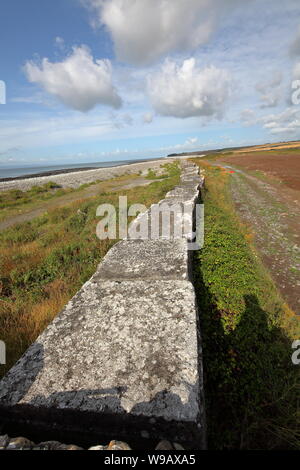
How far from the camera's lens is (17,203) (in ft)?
61.4

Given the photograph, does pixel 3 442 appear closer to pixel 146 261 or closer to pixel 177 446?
pixel 177 446

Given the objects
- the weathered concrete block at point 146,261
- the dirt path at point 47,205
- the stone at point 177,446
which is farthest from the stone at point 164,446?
the dirt path at point 47,205

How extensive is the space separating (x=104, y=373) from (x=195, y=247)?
12.0ft

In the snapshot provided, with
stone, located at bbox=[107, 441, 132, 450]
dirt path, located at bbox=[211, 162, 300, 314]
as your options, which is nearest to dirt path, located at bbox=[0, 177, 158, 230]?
dirt path, located at bbox=[211, 162, 300, 314]

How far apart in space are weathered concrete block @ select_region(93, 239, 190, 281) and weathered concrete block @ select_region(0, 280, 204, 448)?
1.95 ft

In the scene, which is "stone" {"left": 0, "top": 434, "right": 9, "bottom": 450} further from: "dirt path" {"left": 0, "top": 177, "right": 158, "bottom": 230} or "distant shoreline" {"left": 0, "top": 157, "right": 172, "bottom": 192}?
"distant shoreline" {"left": 0, "top": 157, "right": 172, "bottom": 192}

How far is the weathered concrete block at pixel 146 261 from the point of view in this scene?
2711mm

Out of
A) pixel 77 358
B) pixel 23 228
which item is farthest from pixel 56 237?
pixel 77 358

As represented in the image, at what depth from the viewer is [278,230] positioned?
701 cm

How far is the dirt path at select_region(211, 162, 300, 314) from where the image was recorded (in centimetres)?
428

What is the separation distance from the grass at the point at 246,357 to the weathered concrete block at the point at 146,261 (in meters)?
0.83

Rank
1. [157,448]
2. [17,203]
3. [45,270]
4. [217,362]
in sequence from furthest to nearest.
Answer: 1. [17,203]
2. [45,270]
3. [217,362]
4. [157,448]
